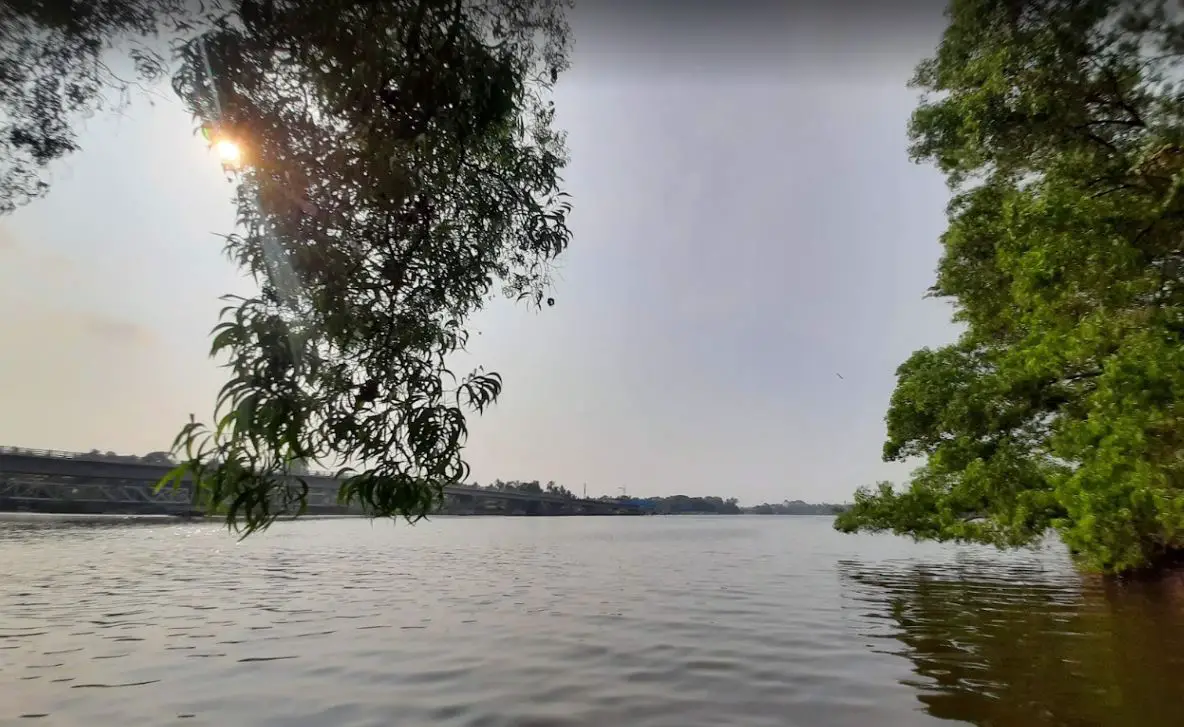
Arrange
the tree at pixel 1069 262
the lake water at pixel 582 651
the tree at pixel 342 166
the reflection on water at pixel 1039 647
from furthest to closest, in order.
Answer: the tree at pixel 1069 262 → the reflection on water at pixel 1039 647 → the lake water at pixel 582 651 → the tree at pixel 342 166

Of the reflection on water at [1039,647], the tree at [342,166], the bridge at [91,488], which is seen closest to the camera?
the tree at [342,166]

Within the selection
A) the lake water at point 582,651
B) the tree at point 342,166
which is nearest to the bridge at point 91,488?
the lake water at point 582,651

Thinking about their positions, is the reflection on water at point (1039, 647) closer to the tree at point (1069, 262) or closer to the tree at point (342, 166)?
the tree at point (1069, 262)

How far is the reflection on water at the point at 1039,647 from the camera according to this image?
8523 millimetres

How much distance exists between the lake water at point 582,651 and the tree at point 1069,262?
3.24m

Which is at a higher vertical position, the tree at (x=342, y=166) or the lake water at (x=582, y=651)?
the tree at (x=342, y=166)

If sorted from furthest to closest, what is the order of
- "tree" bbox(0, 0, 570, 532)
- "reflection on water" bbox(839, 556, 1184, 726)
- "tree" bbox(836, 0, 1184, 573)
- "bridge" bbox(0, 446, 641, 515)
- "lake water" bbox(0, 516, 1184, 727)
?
"bridge" bbox(0, 446, 641, 515), "tree" bbox(836, 0, 1184, 573), "reflection on water" bbox(839, 556, 1184, 726), "lake water" bbox(0, 516, 1184, 727), "tree" bbox(0, 0, 570, 532)

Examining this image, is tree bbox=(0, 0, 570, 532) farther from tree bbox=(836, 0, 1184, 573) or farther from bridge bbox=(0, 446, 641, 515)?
bridge bbox=(0, 446, 641, 515)

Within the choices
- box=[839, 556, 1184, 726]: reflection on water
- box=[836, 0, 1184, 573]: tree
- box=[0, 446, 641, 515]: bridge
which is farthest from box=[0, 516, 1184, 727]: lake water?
box=[0, 446, 641, 515]: bridge

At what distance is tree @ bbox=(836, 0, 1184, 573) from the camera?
11.5m

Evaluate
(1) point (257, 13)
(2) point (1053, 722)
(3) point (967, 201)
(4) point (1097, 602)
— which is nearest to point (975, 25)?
(3) point (967, 201)

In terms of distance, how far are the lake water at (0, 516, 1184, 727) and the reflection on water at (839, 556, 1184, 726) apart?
0.18ft

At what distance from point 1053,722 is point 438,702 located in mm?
7421

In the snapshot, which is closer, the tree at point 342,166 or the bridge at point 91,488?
the tree at point 342,166
